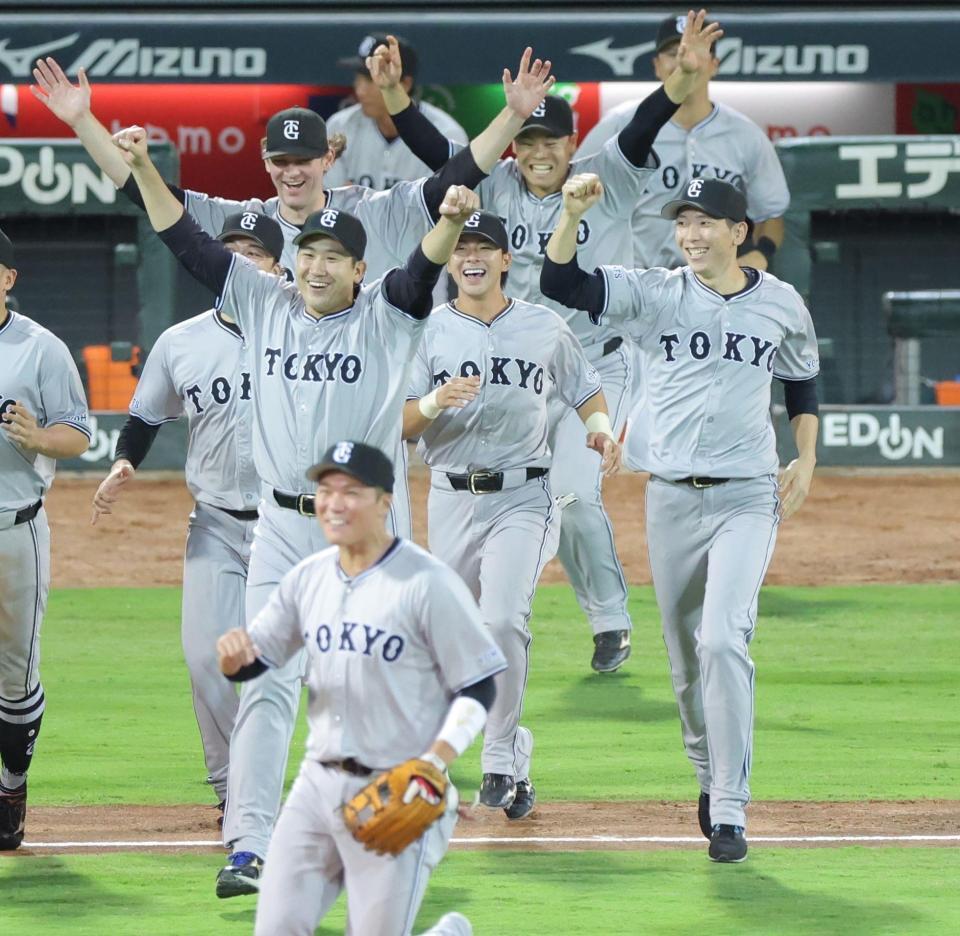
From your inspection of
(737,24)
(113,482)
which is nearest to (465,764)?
(113,482)

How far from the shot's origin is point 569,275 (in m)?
6.29

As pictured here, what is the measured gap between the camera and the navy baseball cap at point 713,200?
20.7ft

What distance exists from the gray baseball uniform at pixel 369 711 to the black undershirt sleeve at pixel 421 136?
325 cm

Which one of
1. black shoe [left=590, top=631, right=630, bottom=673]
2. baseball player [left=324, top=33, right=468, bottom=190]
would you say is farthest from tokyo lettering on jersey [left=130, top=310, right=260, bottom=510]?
baseball player [left=324, top=33, right=468, bottom=190]

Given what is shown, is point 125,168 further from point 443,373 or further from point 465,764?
point 465,764

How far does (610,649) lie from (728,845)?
9.10 feet

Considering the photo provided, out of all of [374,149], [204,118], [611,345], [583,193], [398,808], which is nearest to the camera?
[398,808]

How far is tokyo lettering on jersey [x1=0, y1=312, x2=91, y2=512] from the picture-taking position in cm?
631

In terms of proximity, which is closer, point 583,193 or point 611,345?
point 583,193

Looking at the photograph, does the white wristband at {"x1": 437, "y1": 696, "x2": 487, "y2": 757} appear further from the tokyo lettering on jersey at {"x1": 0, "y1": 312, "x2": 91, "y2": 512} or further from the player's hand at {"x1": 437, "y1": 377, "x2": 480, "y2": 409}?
the tokyo lettering on jersey at {"x1": 0, "y1": 312, "x2": 91, "y2": 512}

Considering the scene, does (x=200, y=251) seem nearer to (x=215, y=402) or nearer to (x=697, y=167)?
(x=215, y=402)

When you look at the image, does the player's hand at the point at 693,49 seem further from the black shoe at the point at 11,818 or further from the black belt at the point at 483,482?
the black shoe at the point at 11,818

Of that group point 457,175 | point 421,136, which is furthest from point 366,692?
point 421,136

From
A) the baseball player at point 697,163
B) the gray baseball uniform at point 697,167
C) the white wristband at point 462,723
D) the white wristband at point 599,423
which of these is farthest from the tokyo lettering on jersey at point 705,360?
the baseball player at point 697,163
